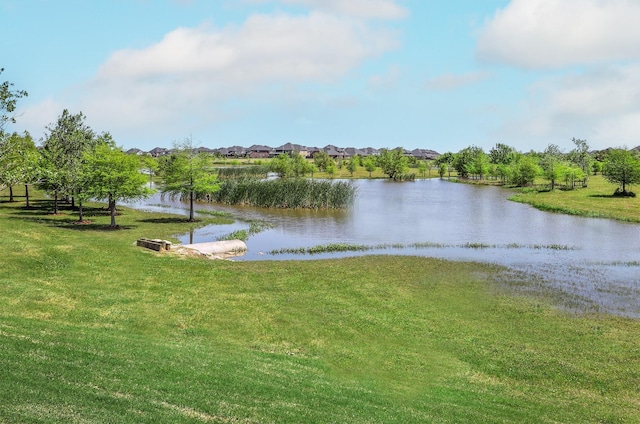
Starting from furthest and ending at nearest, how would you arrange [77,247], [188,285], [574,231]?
[574,231], [77,247], [188,285]

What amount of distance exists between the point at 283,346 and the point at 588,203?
236 ft

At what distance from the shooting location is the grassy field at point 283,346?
1185 cm

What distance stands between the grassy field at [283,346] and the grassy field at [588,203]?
139 feet

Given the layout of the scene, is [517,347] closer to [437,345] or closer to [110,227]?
[437,345]

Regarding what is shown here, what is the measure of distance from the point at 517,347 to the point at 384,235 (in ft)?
99.7

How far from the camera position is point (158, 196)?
301 feet

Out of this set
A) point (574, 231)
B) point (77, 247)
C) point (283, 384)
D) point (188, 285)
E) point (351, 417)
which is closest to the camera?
point (351, 417)

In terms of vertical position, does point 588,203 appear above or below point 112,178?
below

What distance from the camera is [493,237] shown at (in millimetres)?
49312

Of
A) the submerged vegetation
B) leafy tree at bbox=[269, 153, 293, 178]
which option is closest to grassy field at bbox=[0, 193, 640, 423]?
the submerged vegetation

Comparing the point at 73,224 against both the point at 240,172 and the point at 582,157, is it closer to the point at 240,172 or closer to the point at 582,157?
the point at 240,172

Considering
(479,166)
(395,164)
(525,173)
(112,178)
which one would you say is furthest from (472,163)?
(112,178)

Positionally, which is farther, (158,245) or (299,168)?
(299,168)

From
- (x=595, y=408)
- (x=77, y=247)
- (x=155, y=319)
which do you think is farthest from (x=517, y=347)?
(x=77, y=247)
